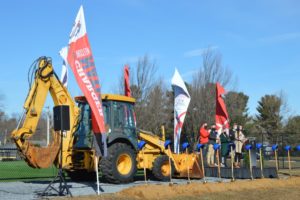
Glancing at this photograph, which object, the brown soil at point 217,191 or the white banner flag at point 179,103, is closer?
the brown soil at point 217,191

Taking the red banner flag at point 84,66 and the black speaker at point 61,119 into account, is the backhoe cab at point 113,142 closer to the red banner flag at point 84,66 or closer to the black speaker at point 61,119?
the black speaker at point 61,119

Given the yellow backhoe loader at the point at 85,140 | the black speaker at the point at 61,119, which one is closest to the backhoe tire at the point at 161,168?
the yellow backhoe loader at the point at 85,140

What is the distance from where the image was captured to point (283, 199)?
496 inches

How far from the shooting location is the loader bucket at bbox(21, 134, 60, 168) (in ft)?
47.0

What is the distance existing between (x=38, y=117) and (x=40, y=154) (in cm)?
117

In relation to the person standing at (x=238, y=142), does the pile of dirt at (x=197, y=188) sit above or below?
below

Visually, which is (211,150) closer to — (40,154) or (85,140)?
(85,140)

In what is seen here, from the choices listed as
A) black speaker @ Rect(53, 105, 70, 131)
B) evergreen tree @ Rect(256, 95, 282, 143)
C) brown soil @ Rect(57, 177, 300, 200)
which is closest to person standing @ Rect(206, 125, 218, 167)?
brown soil @ Rect(57, 177, 300, 200)

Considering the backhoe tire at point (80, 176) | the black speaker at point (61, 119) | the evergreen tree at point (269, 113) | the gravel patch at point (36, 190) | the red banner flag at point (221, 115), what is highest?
the evergreen tree at point (269, 113)

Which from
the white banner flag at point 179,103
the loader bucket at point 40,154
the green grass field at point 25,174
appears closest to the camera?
the loader bucket at point 40,154

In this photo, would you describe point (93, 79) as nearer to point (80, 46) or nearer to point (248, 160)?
point (80, 46)

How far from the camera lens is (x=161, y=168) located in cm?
1661

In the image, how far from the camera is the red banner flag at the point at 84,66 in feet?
39.7

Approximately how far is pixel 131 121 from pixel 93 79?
4.38 meters
